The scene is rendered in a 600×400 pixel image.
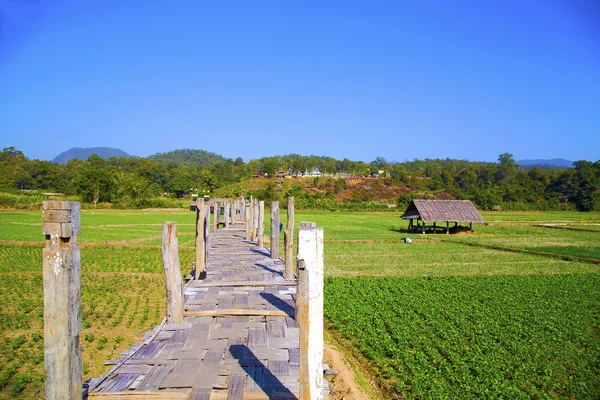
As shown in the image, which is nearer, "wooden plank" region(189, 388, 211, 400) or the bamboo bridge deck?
"wooden plank" region(189, 388, 211, 400)

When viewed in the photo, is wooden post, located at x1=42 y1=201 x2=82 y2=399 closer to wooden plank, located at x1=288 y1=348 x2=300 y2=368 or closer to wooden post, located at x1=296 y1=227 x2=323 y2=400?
wooden post, located at x1=296 y1=227 x2=323 y2=400

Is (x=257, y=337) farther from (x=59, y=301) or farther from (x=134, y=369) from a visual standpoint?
(x=59, y=301)

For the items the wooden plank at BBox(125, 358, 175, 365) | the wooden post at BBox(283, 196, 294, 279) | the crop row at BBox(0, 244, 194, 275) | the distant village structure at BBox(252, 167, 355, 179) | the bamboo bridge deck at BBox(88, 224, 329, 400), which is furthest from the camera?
the distant village structure at BBox(252, 167, 355, 179)

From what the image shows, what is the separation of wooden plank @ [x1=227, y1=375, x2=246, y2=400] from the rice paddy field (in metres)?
2.51

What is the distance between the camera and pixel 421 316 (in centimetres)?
1014

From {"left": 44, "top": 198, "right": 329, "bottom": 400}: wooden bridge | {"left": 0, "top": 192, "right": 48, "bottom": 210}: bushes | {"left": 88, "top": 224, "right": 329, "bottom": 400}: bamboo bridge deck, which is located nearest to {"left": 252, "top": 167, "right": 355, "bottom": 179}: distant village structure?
{"left": 0, "top": 192, "right": 48, "bottom": 210}: bushes

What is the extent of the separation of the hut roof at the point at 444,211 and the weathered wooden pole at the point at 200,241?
980 inches

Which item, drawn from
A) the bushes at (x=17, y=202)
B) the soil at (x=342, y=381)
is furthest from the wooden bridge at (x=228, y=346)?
the bushes at (x=17, y=202)

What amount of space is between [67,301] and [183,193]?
3475 inches

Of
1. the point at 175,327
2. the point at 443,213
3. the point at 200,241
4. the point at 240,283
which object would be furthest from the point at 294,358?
the point at 443,213

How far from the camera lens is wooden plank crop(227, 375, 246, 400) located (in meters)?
4.65

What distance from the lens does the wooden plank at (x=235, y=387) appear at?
15.3 ft

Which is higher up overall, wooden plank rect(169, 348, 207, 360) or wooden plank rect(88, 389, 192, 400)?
wooden plank rect(169, 348, 207, 360)

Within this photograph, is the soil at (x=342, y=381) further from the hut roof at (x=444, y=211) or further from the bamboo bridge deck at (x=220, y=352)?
the hut roof at (x=444, y=211)
